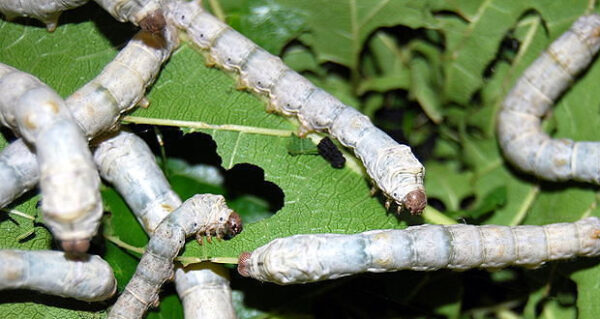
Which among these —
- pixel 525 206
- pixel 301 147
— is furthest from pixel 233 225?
pixel 525 206

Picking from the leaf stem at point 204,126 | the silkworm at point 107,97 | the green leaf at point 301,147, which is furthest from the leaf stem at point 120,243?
the green leaf at point 301,147

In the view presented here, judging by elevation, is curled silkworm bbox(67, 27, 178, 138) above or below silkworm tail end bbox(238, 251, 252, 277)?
above

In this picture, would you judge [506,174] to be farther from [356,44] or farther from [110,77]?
[110,77]

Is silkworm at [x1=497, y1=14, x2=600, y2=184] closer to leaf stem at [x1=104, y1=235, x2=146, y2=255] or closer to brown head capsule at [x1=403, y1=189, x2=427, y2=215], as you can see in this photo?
brown head capsule at [x1=403, y1=189, x2=427, y2=215]

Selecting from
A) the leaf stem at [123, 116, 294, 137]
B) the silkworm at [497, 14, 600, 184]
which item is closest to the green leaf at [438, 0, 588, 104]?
the silkworm at [497, 14, 600, 184]

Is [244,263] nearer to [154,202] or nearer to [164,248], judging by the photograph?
[164,248]

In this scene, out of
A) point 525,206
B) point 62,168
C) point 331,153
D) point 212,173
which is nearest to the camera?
point 62,168
